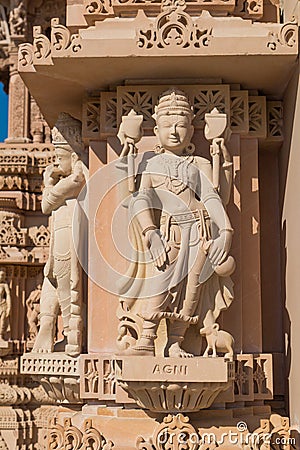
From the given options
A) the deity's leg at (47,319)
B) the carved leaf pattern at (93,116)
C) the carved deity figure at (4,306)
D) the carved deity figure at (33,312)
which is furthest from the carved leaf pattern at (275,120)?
the carved deity figure at (4,306)

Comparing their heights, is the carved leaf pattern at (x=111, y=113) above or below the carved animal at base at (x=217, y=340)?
above

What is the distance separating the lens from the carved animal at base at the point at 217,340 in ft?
21.3

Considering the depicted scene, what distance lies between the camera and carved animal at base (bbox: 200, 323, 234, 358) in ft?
21.3

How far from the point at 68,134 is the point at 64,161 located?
0.23 m

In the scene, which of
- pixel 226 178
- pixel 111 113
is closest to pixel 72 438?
pixel 226 178

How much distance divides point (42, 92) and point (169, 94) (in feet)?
4.30

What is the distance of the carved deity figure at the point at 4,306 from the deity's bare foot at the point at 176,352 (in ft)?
25.9

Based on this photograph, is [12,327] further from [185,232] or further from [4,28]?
[185,232]

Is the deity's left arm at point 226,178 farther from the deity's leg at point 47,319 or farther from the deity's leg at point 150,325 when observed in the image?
the deity's leg at point 47,319

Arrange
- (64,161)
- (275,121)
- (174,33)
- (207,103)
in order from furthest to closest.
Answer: (64,161), (275,121), (207,103), (174,33)

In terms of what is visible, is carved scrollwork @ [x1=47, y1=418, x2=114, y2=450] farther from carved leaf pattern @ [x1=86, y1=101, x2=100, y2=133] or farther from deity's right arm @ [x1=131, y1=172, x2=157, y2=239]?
carved leaf pattern @ [x1=86, y1=101, x2=100, y2=133]

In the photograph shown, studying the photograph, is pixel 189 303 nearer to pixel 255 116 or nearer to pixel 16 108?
pixel 255 116

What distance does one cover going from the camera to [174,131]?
6648 mm

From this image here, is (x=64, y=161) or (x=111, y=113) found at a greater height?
(x=111, y=113)
